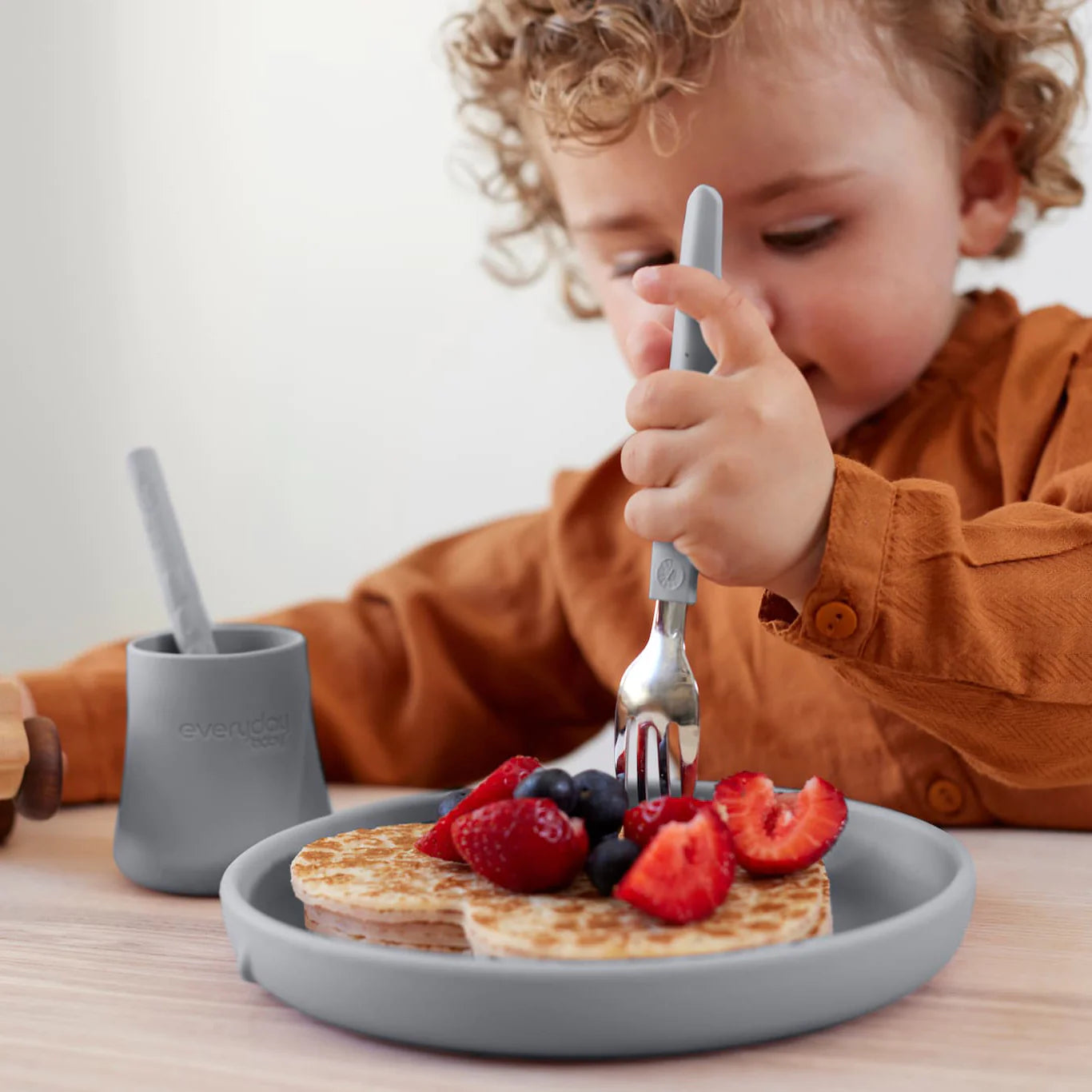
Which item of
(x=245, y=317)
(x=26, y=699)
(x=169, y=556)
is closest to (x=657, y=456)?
(x=169, y=556)

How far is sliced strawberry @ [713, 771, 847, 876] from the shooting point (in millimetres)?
680

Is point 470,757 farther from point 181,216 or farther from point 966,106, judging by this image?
point 181,216

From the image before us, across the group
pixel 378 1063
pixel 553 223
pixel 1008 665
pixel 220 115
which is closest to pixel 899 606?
pixel 1008 665

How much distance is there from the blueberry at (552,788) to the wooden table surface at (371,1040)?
→ 0.49ft

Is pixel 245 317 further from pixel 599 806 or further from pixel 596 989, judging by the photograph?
pixel 596 989

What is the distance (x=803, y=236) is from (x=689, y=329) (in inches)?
13.8

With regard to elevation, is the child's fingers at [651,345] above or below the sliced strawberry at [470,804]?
above

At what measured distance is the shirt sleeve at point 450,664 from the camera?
4.28 ft

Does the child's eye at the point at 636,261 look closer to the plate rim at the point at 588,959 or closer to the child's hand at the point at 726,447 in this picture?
the child's hand at the point at 726,447

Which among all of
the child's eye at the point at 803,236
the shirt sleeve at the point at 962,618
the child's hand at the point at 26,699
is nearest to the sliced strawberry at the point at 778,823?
the shirt sleeve at the point at 962,618

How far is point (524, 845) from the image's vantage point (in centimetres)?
65

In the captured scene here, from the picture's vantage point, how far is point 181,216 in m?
2.68

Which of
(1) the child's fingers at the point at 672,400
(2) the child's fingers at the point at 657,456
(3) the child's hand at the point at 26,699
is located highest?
(1) the child's fingers at the point at 672,400

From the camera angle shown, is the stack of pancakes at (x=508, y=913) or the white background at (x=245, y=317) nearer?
the stack of pancakes at (x=508, y=913)
